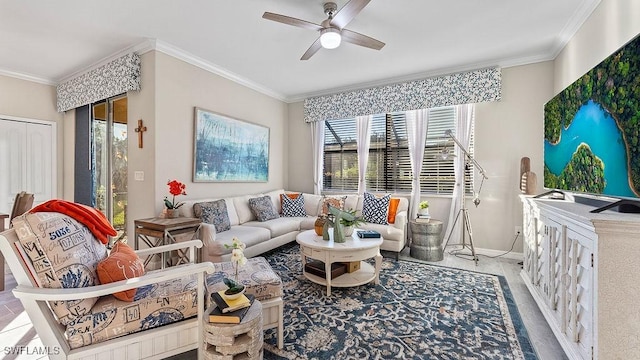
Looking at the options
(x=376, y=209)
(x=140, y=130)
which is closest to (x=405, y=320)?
(x=376, y=209)

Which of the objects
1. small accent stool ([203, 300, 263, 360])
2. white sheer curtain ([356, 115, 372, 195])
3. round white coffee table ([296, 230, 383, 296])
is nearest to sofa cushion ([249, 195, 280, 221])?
round white coffee table ([296, 230, 383, 296])

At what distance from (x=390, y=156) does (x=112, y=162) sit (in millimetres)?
4335

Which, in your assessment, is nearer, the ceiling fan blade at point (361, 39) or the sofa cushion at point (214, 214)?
the ceiling fan blade at point (361, 39)

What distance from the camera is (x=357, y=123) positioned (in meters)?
4.84

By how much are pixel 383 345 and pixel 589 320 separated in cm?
111

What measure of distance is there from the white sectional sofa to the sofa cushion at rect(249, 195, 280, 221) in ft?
0.21

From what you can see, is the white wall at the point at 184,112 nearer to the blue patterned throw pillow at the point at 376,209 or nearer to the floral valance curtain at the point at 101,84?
the floral valance curtain at the point at 101,84

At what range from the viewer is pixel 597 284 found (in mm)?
1255

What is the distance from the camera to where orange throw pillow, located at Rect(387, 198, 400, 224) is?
13.0 ft

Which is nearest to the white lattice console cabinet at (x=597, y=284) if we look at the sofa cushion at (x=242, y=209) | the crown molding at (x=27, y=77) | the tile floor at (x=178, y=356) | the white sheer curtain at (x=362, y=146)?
the tile floor at (x=178, y=356)

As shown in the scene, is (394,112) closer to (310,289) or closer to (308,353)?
(310,289)

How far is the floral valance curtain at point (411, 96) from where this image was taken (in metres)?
3.74

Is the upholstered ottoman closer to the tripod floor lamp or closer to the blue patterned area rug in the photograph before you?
the blue patterned area rug

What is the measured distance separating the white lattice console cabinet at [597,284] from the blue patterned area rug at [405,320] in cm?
41
